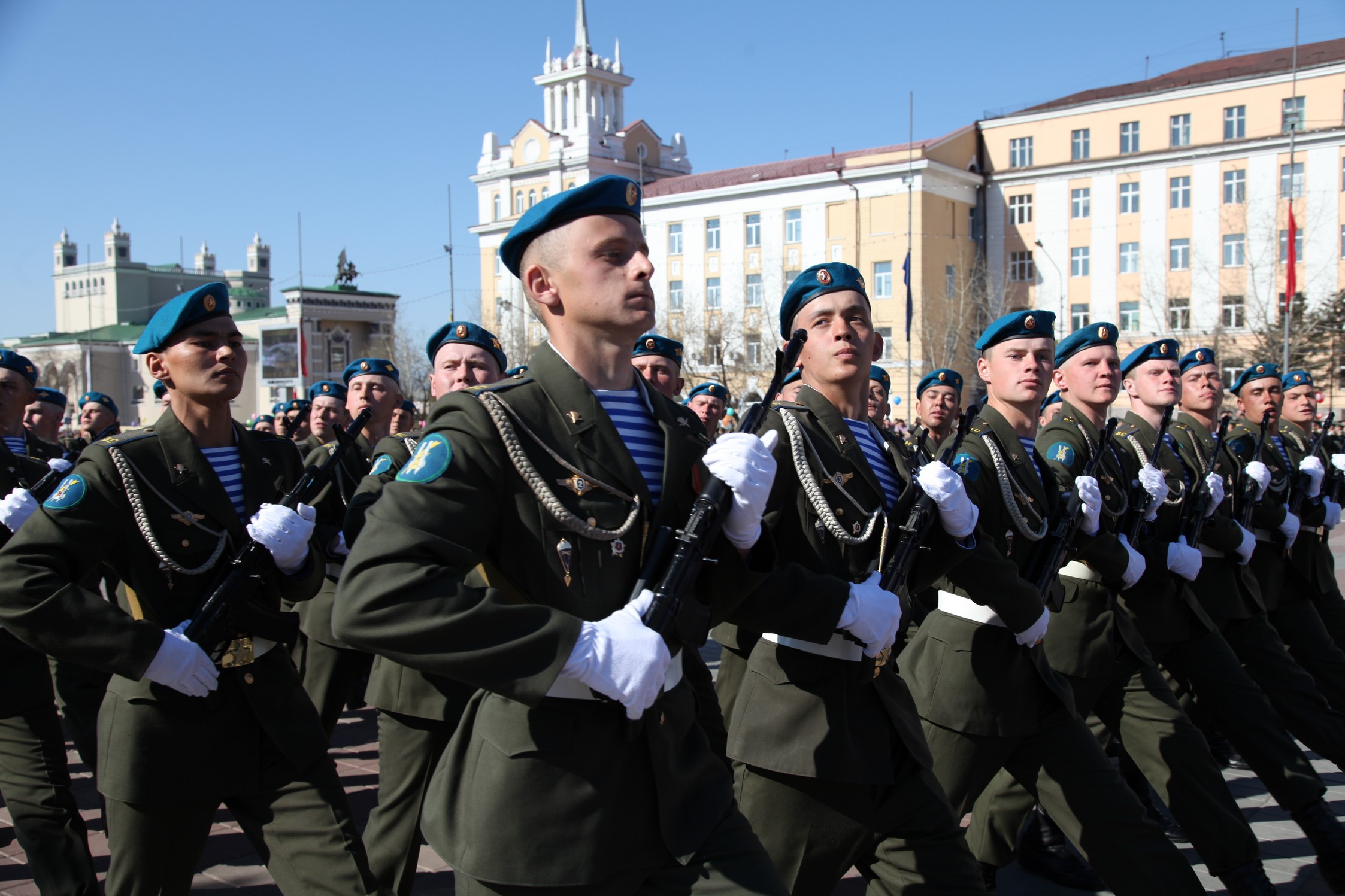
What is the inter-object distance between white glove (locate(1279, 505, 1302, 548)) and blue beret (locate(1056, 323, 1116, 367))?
2.12 metres

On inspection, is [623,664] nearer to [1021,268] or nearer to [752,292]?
[752,292]

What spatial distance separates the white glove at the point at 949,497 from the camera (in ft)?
11.2

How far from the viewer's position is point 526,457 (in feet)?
7.97

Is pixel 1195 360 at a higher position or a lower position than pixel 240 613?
higher

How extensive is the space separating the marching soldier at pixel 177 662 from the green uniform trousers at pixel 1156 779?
2372 millimetres

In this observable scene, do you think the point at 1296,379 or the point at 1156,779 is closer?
the point at 1156,779

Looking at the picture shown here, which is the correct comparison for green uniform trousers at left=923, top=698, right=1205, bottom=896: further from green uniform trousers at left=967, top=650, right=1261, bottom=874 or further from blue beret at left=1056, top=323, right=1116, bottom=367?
blue beret at left=1056, top=323, right=1116, bottom=367

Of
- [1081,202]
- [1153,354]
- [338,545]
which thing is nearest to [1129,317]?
[1081,202]

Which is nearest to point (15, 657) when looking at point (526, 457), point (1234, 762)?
point (526, 457)

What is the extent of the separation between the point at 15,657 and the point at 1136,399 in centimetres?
523

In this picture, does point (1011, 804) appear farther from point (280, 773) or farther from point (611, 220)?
point (611, 220)

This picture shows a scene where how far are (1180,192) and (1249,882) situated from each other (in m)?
48.6

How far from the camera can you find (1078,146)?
50.2 meters

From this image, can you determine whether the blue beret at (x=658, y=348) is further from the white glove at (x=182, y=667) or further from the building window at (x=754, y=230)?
the building window at (x=754, y=230)
